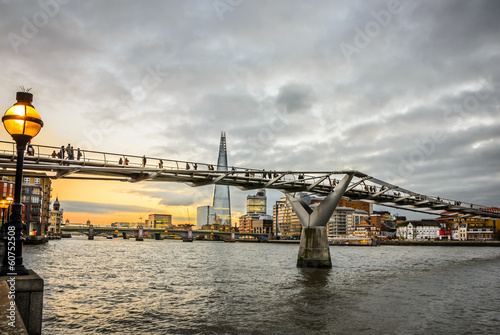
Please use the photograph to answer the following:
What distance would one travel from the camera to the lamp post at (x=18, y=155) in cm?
886

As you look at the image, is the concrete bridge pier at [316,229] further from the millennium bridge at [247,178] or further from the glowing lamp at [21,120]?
the glowing lamp at [21,120]

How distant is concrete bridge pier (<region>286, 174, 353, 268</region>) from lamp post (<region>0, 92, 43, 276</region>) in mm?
41267

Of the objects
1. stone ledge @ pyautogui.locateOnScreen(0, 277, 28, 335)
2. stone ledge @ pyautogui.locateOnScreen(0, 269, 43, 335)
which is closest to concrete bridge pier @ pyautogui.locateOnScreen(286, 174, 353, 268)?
stone ledge @ pyautogui.locateOnScreen(0, 269, 43, 335)

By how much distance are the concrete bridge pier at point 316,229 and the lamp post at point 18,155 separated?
4127 centimetres

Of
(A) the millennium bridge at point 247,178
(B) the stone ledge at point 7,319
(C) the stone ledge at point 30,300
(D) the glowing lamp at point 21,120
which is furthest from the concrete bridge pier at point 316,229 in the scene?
(B) the stone ledge at point 7,319

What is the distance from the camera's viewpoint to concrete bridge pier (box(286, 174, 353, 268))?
4847 cm

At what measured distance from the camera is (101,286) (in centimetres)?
3362

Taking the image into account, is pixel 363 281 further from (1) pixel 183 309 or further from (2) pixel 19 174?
(2) pixel 19 174

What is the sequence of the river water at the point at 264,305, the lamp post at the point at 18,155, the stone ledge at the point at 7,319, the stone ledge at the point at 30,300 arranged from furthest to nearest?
the river water at the point at 264,305
the lamp post at the point at 18,155
the stone ledge at the point at 30,300
the stone ledge at the point at 7,319

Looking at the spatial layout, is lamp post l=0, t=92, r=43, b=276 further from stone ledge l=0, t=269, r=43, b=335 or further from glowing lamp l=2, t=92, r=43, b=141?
stone ledge l=0, t=269, r=43, b=335

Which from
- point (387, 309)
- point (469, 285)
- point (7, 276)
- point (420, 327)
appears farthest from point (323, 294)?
point (7, 276)

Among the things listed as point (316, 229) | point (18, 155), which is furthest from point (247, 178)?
point (18, 155)

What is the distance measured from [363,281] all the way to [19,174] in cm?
3668

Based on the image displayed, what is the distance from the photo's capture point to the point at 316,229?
49.2m
